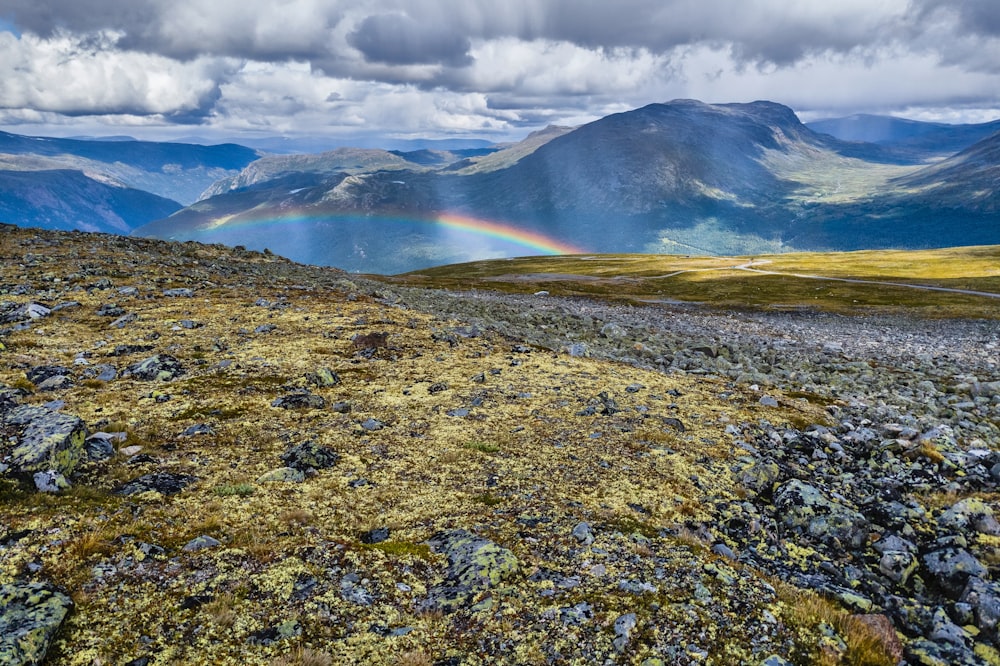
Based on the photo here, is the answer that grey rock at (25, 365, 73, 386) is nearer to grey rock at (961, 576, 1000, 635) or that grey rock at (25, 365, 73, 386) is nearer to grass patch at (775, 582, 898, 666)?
A: grass patch at (775, 582, 898, 666)

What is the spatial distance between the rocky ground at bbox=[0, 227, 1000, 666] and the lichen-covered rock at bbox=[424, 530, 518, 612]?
0.19 ft

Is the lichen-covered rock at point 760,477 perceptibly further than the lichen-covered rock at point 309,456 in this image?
Yes

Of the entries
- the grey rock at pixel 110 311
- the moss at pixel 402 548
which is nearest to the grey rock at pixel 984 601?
the moss at pixel 402 548

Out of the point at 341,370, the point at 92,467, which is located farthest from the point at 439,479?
the point at 341,370

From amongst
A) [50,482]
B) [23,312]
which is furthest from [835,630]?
[23,312]

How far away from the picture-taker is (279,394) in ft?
62.9

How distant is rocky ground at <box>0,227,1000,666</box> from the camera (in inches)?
330

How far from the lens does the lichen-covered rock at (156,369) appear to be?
19.4 meters

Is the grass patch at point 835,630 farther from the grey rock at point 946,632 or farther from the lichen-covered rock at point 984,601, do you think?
the lichen-covered rock at point 984,601

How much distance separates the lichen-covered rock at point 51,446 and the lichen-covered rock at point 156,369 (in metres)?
5.96

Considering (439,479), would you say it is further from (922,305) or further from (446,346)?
(922,305)

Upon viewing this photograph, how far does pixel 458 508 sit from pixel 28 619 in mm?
7791

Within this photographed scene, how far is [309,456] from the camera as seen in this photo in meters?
14.3

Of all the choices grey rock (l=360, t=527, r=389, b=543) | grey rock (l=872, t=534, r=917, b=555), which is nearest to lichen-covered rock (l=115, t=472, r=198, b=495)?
grey rock (l=360, t=527, r=389, b=543)
